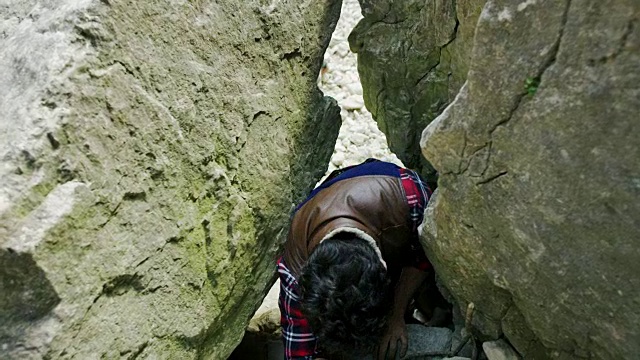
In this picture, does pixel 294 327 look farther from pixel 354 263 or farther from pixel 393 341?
pixel 354 263

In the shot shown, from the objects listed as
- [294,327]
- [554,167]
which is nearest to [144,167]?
[294,327]

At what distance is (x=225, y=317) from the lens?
230 centimetres

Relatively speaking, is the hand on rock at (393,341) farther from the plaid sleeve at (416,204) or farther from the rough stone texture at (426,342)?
the plaid sleeve at (416,204)

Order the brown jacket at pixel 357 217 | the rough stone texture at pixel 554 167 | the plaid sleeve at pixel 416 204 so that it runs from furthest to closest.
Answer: the plaid sleeve at pixel 416 204
the brown jacket at pixel 357 217
the rough stone texture at pixel 554 167

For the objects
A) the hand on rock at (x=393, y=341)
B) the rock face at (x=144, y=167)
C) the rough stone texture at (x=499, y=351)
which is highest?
the rock face at (x=144, y=167)

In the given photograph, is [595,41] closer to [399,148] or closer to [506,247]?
[506,247]

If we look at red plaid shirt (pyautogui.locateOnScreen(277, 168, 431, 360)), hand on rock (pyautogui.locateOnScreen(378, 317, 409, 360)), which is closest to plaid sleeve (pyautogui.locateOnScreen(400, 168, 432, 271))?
red plaid shirt (pyautogui.locateOnScreen(277, 168, 431, 360))

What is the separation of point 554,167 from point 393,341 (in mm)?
1259

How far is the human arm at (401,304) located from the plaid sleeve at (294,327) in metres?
0.31

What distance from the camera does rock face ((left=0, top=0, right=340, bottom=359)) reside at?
159cm

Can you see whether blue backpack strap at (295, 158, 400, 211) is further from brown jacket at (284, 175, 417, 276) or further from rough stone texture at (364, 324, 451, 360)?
rough stone texture at (364, 324, 451, 360)

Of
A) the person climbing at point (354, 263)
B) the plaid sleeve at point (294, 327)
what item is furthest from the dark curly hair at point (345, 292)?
the plaid sleeve at point (294, 327)

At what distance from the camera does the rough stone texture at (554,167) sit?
51.5 inches

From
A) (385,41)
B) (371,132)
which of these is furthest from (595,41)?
(371,132)
